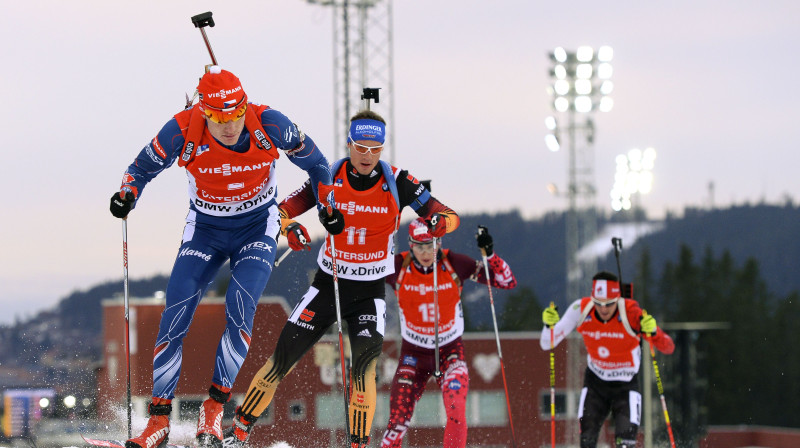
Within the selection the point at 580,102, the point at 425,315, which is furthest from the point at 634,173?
the point at 425,315

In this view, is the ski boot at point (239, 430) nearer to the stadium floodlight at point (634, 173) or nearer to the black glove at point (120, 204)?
the black glove at point (120, 204)

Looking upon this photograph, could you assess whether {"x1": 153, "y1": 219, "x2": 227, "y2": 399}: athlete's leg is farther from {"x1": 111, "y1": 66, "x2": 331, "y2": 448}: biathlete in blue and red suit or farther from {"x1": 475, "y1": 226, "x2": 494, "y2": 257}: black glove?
{"x1": 475, "y1": 226, "x2": 494, "y2": 257}: black glove

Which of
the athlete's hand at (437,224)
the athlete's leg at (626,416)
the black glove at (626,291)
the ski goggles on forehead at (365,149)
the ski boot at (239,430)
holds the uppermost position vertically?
the ski goggles on forehead at (365,149)

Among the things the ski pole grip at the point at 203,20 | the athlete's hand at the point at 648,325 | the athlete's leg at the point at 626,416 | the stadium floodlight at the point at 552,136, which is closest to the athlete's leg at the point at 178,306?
the ski pole grip at the point at 203,20

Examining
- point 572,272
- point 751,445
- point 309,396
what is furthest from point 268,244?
point 751,445

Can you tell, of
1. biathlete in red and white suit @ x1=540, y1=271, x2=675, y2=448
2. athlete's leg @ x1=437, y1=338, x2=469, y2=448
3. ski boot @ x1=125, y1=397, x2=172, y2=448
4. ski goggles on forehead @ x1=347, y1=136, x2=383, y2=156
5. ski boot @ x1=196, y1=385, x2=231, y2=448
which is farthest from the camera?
biathlete in red and white suit @ x1=540, y1=271, x2=675, y2=448

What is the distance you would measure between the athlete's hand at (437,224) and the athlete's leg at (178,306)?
1.67 meters

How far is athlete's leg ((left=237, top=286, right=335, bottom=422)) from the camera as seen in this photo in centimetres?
732

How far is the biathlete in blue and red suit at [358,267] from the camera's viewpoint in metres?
7.45

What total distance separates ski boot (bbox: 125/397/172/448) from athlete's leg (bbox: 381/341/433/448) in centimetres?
216

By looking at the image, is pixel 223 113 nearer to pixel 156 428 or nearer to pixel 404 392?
pixel 156 428

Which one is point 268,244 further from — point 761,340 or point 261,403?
point 761,340

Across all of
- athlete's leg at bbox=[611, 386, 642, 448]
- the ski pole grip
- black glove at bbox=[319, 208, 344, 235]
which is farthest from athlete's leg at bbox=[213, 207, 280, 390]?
athlete's leg at bbox=[611, 386, 642, 448]

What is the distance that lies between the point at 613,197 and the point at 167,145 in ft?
61.1
